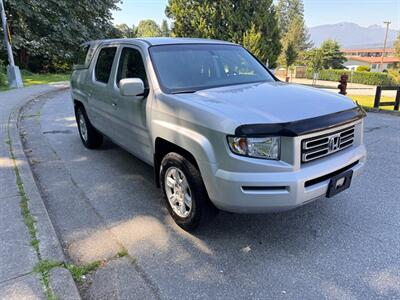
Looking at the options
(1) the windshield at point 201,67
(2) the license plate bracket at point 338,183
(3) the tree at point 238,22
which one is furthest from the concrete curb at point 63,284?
(3) the tree at point 238,22

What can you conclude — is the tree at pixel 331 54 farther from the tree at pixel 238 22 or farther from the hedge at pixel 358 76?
the tree at pixel 238 22

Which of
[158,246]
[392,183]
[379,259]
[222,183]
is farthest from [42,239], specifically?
[392,183]

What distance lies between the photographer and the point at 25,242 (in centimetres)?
296

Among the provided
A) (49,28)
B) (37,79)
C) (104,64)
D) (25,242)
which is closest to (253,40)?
(49,28)

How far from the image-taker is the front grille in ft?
8.75

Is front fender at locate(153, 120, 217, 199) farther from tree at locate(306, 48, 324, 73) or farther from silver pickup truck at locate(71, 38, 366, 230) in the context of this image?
tree at locate(306, 48, 324, 73)

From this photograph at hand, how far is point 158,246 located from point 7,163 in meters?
3.22

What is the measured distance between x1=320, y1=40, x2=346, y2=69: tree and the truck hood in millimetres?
60531

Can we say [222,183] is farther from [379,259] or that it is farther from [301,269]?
[379,259]

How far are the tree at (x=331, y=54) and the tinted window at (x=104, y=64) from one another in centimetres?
5970

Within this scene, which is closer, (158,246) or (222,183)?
(222,183)

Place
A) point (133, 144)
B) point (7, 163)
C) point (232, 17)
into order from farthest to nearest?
1. point (232, 17)
2. point (7, 163)
3. point (133, 144)

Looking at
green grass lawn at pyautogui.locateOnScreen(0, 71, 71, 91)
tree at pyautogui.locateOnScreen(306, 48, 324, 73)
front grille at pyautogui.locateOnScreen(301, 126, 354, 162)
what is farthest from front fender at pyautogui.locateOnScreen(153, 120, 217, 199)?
tree at pyautogui.locateOnScreen(306, 48, 324, 73)

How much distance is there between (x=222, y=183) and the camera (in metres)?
2.65
